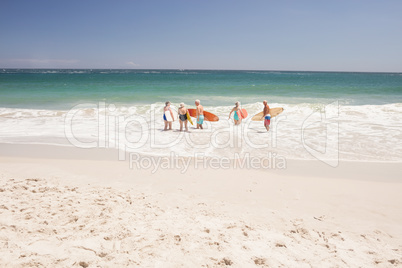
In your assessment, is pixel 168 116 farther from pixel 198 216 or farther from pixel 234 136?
pixel 198 216

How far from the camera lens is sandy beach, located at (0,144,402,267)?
3166mm

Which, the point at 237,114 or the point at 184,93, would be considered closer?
the point at 237,114

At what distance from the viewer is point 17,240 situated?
10.9 ft

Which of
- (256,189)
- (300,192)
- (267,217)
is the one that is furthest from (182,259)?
(300,192)

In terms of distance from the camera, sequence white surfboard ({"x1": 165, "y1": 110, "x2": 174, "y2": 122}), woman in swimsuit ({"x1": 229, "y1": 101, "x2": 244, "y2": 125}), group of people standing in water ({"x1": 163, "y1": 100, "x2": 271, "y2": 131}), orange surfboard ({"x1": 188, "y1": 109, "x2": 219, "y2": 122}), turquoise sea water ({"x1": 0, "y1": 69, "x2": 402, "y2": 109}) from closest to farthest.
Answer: group of people standing in water ({"x1": 163, "y1": 100, "x2": 271, "y2": 131}) → white surfboard ({"x1": 165, "y1": 110, "x2": 174, "y2": 122}) → woman in swimsuit ({"x1": 229, "y1": 101, "x2": 244, "y2": 125}) → orange surfboard ({"x1": 188, "y1": 109, "x2": 219, "y2": 122}) → turquoise sea water ({"x1": 0, "y1": 69, "x2": 402, "y2": 109})

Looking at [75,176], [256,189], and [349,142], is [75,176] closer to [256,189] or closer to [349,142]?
[256,189]

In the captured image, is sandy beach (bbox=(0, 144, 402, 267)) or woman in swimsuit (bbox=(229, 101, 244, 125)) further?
woman in swimsuit (bbox=(229, 101, 244, 125))

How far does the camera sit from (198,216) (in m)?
4.18

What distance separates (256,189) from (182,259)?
8.61ft

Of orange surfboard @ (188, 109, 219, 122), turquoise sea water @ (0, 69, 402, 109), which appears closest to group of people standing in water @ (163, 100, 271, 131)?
orange surfboard @ (188, 109, 219, 122)

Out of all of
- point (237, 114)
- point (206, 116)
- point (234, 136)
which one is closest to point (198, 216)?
point (234, 136)

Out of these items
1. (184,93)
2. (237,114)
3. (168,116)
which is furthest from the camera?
(184,93)

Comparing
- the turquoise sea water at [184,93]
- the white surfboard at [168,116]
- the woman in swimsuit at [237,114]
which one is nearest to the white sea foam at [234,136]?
the woman in swimsuit at [237,114]

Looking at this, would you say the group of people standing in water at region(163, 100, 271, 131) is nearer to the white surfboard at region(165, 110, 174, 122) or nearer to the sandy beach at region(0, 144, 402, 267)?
the white surfboard at region(165, 110, 174, 122)
